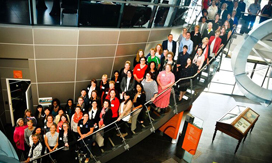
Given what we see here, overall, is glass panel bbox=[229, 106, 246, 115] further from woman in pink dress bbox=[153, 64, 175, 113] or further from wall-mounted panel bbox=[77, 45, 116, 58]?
wall-mounted panel bbox=[77, 45, 116, 58]

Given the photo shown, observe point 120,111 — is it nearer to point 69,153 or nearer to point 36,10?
point 69,153

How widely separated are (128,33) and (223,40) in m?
4.28

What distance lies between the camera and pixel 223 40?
35.3ft

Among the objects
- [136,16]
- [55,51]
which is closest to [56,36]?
[55,51]

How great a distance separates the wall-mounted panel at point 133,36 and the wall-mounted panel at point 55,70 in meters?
2.14

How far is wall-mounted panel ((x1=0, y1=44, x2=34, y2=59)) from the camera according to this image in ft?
26.3

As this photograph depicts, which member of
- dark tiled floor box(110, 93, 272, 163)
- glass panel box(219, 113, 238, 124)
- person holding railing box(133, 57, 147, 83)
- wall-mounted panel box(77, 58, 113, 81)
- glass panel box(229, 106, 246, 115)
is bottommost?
dark tiled floor box(110, 93, 272, 163)

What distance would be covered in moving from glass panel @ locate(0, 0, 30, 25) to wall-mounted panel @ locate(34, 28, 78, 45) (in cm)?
57

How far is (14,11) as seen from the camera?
7684 mm

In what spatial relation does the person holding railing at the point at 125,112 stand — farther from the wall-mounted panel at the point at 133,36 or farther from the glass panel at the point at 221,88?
the glass panel at the point at 221,88

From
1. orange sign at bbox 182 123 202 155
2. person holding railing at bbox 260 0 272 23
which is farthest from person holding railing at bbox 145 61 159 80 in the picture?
person holding railing at bbox 260 0 272 23

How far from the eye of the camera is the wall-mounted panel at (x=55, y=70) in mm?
8807

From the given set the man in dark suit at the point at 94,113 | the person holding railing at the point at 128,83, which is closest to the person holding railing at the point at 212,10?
the person holding railing at the point at 128,83

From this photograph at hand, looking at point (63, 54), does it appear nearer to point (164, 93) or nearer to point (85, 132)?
point (85, 132)
